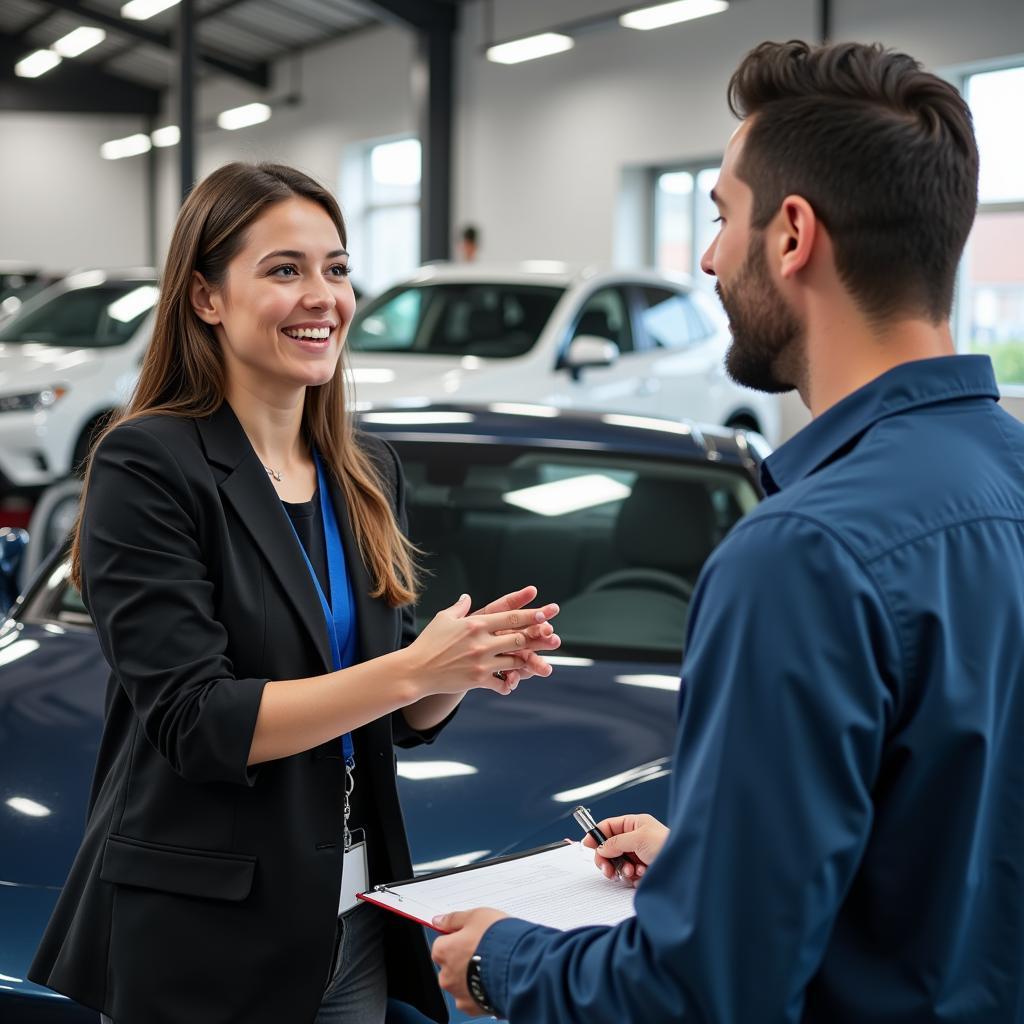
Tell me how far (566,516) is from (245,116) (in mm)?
17791

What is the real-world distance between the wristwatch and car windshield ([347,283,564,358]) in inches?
258

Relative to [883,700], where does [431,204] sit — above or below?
above

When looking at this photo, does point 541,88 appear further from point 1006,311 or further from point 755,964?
point 755,964

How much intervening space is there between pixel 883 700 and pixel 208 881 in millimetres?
814

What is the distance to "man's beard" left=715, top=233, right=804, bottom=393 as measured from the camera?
1066 mm

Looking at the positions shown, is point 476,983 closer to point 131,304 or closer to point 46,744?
point 46,744

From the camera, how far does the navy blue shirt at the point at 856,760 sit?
35.7 inches

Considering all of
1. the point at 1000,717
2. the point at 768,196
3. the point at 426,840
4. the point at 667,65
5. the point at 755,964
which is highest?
the point at 667,65

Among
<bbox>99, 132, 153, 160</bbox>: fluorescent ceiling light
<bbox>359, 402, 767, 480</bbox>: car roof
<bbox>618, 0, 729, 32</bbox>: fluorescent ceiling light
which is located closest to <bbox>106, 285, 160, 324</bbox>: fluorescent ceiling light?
<bbox>618, 0, 729, 32</bbox>: fluorescent ceiling light

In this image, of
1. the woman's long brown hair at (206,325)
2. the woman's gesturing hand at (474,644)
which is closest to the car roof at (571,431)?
the woman's long brown hair at (206,325)

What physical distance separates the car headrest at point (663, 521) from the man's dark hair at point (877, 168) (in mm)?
2022

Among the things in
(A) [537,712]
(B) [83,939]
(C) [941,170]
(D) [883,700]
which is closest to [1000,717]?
(D) [883,700]

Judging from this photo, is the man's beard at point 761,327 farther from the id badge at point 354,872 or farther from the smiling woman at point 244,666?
the id badge at point 354,872

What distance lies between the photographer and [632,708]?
249cm
